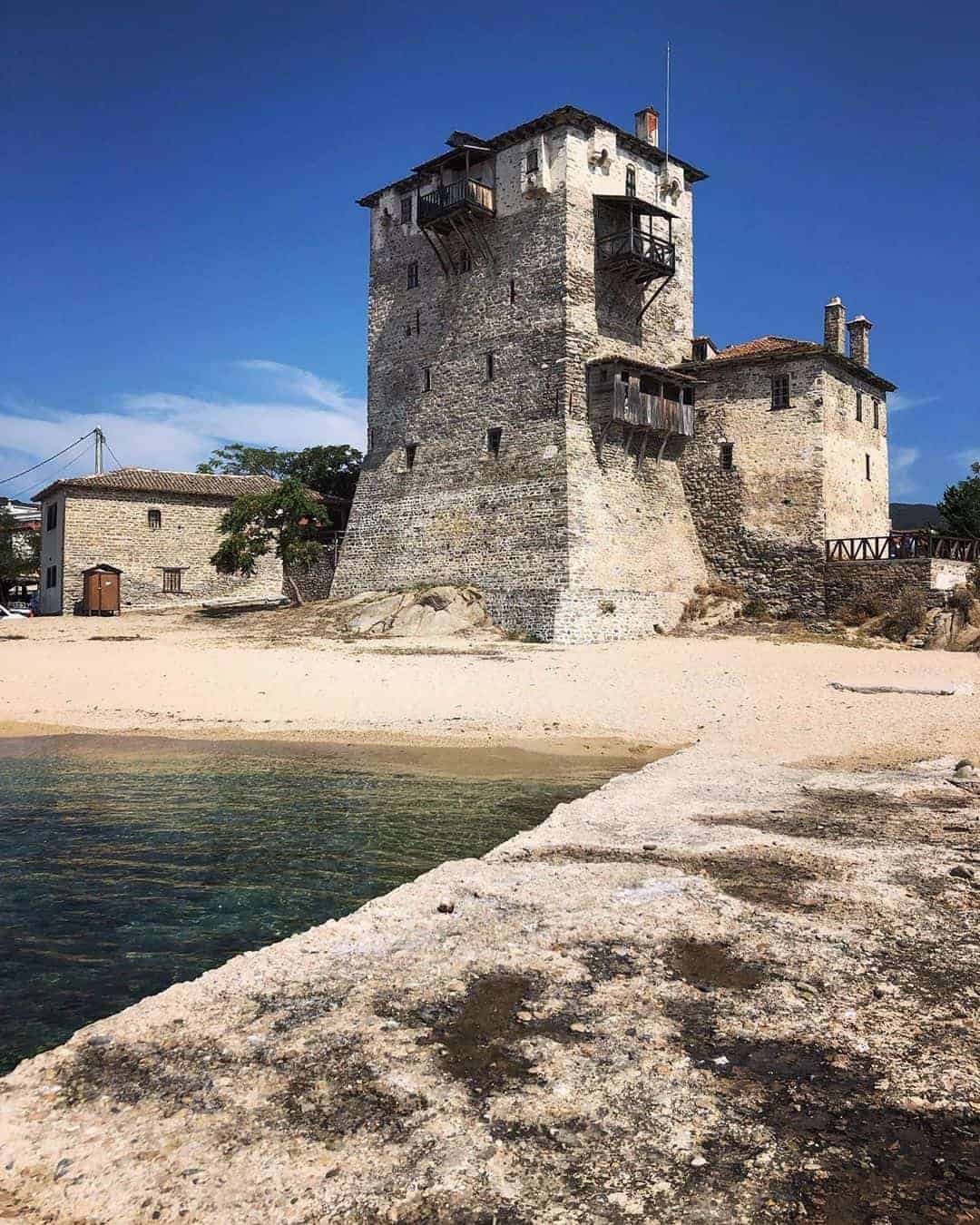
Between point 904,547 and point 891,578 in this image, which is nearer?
point 891,578

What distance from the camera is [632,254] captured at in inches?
1307

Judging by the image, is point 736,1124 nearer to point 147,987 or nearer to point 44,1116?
point 44,1116

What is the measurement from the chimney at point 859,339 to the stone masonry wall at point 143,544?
3100 cm

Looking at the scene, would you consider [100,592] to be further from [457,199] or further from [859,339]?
[859,339]

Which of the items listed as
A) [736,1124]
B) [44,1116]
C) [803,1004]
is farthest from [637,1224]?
[44,1116]

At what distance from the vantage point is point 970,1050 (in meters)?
3.96

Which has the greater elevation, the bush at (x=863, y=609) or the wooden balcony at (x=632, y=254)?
the wooden balcony at (x=632, y=254)

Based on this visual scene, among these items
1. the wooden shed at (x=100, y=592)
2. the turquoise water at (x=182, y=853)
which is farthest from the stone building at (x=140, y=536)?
the turquoise water at (x=182, y=853)

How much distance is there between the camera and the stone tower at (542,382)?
3241 cm

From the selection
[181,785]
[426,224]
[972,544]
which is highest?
[426,224]

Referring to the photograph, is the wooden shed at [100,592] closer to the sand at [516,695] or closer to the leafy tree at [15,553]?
the leafy tree at [15,553]

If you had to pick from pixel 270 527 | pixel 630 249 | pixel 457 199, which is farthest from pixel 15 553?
pixel 630 249

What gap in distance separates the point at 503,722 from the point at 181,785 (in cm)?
639

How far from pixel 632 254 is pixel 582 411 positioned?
611 cm
